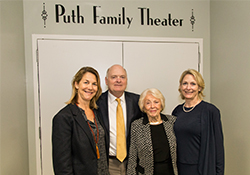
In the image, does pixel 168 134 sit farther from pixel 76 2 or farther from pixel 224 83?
pixel 76 2

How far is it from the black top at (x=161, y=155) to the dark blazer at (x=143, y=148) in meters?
0.03

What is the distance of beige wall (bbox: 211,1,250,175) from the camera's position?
6.79 ft

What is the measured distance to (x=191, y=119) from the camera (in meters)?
1.79

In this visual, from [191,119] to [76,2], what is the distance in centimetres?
204

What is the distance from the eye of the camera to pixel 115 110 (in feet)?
6.50

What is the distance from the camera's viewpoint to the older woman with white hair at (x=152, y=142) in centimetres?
171

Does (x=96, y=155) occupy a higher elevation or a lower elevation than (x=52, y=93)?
lower

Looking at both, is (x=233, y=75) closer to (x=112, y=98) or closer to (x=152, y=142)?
(x=152, y=142)

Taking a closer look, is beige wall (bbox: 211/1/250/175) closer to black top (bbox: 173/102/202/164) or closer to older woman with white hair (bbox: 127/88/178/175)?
black top (bbox: 173/102/202/164)

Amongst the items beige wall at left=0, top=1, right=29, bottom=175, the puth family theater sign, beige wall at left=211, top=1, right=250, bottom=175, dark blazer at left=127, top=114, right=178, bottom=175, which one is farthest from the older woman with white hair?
the puth family theater sign

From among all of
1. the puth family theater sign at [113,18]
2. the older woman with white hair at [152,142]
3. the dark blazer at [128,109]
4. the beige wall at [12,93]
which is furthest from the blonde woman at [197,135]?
the beige wall at [12,93]

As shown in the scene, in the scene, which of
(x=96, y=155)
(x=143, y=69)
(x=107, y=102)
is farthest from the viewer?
(x=143, y=69)

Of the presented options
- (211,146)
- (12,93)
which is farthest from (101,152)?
(12,93)

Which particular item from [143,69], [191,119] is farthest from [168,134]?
[143,69]
